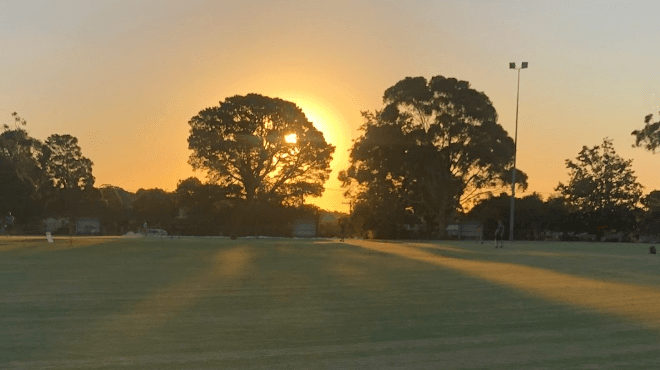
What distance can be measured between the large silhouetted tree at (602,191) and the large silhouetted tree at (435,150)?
15.5 m

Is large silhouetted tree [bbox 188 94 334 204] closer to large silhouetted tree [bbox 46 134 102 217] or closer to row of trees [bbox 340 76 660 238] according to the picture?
row of trees [bbox 340 76 660 238]

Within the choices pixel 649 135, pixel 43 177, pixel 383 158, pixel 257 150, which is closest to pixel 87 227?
pixel 43 177

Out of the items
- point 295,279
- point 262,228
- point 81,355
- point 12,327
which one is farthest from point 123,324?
point 262,228

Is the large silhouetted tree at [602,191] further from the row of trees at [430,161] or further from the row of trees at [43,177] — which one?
the row of trees at [43,177]

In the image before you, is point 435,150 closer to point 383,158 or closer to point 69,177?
point 383,158

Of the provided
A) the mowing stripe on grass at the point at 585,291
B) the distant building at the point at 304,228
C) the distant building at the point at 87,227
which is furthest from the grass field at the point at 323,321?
the distant building at the point at 87,227

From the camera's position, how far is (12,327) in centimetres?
964

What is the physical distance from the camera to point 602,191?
81188 millimetres

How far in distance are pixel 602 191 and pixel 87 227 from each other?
5574 cm

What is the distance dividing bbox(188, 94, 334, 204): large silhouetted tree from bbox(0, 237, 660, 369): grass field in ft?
155

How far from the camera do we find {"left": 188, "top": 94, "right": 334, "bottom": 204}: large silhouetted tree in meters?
66.2

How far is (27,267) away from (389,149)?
160ft

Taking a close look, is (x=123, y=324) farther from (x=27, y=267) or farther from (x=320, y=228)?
(x=320, y=228)

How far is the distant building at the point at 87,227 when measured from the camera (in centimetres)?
8166
